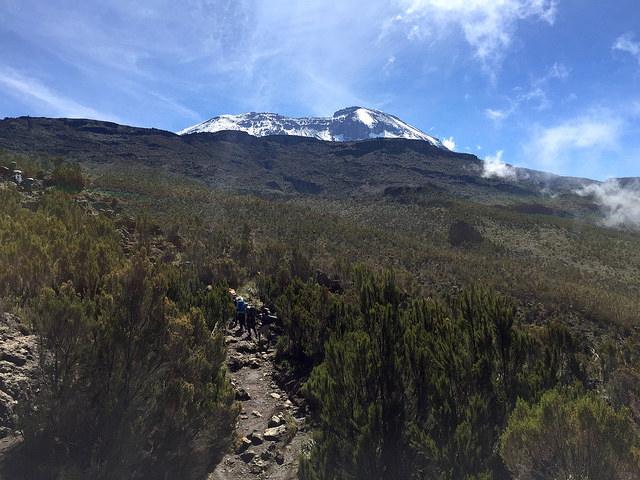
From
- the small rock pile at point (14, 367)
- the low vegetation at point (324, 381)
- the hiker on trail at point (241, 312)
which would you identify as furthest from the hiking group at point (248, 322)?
the small rock pile at point (14, 367)

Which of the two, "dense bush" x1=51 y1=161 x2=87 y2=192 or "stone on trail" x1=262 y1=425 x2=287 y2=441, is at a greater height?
"dense bush" x1=51 y1=161 x2=87 y2=192

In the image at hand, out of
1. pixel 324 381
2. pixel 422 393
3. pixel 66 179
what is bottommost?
pixel 324 381

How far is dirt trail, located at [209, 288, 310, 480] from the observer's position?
22.2 feet

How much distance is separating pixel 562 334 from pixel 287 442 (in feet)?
21.8

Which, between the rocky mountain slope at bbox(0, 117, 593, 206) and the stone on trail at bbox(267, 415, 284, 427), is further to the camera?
the rocky mountain slope at bbox(0, 117, 593, 206)

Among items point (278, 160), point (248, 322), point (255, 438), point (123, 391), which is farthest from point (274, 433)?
point (278, 160)

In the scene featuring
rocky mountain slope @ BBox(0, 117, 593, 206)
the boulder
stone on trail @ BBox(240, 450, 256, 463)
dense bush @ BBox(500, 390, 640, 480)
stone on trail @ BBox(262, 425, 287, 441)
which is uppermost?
rocky mountain slope @ BBox(0, 117, 593, 206)

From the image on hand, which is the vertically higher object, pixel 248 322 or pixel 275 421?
pixel 248 322

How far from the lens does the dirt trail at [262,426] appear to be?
6766 mm

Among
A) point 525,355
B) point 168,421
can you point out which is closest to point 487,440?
point 525,355

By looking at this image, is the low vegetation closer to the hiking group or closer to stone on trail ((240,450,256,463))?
stone on trail ((240,450,256,463))

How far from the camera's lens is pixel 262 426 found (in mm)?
8047

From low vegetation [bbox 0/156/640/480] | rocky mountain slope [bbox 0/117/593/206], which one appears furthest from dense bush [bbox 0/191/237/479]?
rocky mountain slope [bbox 0/117/593/206]

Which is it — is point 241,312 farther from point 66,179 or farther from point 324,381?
point 66,179
